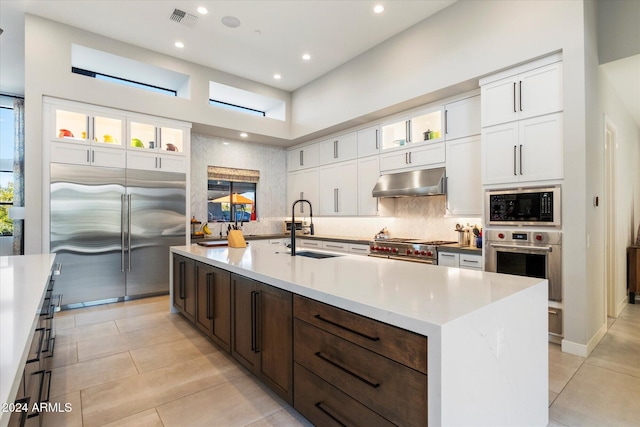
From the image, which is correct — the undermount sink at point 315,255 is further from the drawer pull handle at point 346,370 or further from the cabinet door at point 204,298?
the drawer pull handle at point 346,370

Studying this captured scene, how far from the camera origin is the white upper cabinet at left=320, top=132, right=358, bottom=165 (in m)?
5.60

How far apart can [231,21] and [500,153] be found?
3.57m

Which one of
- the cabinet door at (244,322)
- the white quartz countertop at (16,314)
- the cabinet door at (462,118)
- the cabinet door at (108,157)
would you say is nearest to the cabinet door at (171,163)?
the cabinet door at (108,157)

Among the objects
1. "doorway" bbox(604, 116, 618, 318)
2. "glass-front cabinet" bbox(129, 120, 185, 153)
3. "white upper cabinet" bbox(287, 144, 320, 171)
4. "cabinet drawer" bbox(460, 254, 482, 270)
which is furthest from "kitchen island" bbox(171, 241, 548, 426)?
"white upper cabinet" bbox(287, 144, 320, 171)

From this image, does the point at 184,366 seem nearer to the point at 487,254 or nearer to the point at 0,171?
the point at 487,254

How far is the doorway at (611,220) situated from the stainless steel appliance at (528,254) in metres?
1.19

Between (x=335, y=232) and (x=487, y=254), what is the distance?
11.0ft

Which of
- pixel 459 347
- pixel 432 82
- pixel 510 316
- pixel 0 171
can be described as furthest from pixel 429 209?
pixel 0 171

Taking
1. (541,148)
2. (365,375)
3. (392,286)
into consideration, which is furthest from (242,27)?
(365,375)

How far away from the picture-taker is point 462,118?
4082 millimetres

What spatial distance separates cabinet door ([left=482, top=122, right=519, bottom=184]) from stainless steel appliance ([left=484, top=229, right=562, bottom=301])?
22.4 inches

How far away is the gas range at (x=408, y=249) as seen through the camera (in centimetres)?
409

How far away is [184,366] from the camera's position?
8.95 ft

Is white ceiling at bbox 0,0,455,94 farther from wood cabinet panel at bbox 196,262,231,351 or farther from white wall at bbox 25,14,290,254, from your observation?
wood cabinet panel at bbox 196,262,231,351
